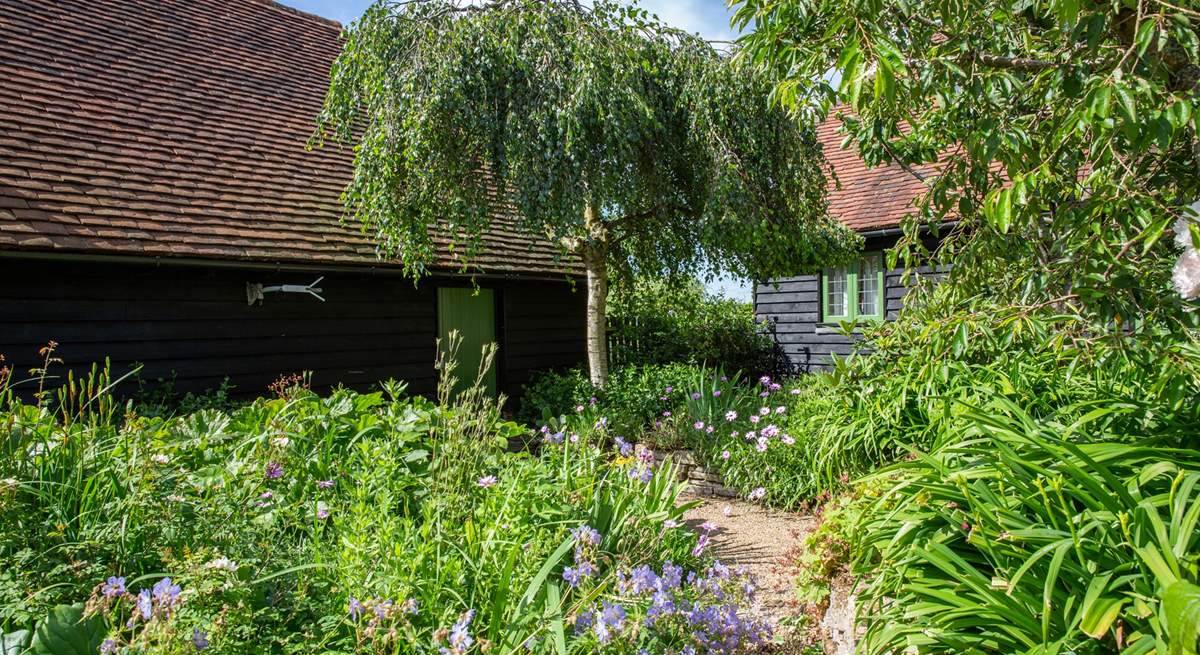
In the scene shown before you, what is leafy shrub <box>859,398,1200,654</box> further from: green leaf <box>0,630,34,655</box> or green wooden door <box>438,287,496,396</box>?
green wooden door <box>438,287,496,396</box>

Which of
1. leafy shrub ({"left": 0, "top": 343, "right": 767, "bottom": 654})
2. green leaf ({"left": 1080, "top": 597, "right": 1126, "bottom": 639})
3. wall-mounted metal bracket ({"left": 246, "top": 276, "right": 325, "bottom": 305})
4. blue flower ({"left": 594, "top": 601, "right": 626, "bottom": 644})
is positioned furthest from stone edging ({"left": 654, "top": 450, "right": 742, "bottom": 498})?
green leaf ({"left": 1080, "top": 597, "right": 1126, "bottom": 639})

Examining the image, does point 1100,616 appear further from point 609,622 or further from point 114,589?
point 114,589

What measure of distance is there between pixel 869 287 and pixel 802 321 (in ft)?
4.12

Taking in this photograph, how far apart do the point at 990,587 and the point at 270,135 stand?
30.6ft

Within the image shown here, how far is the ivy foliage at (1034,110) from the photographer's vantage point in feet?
8.45

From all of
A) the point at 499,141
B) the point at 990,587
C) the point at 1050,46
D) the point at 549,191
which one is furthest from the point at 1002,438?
the point at 499,141

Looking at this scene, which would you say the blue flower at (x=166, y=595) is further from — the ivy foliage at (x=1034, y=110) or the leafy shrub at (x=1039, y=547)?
the ivy foliage at (x=1034, y=110)

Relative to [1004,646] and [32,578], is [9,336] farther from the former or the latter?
[1004,646]

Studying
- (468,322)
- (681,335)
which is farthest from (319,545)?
(681,335)

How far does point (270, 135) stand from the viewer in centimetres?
933

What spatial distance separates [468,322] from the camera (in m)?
10.4

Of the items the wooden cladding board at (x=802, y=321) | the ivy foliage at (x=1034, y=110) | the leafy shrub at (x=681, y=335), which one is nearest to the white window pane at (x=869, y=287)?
the wooden cladding board at (x=802, y=321)

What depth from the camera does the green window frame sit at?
12.0 m

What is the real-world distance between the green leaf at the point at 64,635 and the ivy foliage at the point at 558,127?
5.59m
